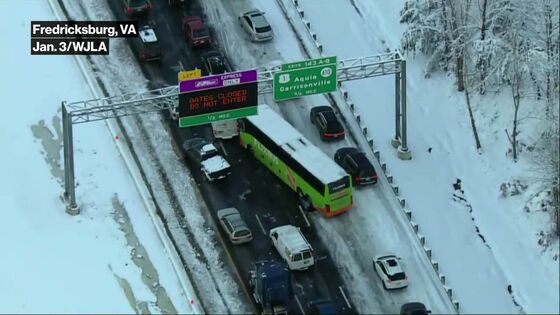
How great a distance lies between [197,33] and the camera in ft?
312

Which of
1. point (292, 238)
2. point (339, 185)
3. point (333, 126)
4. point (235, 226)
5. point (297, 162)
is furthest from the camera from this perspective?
point (333, 126)

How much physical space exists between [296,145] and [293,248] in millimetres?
7950

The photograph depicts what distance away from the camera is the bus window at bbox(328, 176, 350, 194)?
263 ft

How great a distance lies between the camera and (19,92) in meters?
93.6

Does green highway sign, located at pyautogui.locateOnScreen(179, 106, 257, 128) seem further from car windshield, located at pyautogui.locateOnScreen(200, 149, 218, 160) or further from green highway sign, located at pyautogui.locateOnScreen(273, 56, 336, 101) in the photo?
car windshield, located at pyautogui.locateOnScreen(200, 149, 218, 160)

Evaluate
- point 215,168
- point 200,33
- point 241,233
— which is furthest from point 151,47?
→ point 241,233

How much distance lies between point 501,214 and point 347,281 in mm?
10503

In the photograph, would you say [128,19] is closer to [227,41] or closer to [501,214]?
[227,41]

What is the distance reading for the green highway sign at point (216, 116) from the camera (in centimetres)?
8162

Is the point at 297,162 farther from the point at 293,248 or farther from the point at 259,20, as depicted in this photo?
the point at 259,20

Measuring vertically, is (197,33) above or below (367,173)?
above

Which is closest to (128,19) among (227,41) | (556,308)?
(227,41)

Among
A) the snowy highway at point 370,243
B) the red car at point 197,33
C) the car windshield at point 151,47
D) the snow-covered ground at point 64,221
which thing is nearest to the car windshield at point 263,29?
the snowy highway at point 370,243

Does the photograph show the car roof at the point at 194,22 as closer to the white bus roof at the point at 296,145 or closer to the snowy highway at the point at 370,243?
the snowy highway at the point at 370,243
